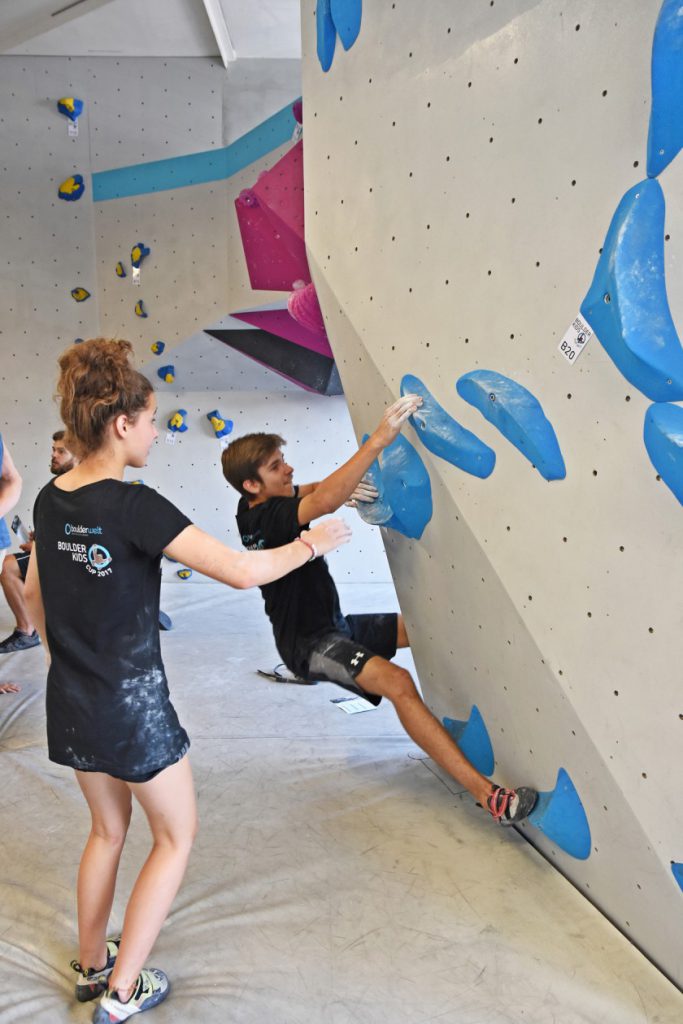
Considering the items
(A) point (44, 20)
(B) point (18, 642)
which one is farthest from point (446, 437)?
(A) point (44, 20)

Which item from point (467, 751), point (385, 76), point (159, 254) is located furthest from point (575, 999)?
point (159, 254)

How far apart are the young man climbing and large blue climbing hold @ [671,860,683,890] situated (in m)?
0.53

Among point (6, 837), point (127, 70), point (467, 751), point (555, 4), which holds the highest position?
point (127, 70)

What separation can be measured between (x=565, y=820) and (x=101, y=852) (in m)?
1.05

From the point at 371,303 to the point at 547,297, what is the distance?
73 cm

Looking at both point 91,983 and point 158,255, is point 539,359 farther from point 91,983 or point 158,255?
point 158,255

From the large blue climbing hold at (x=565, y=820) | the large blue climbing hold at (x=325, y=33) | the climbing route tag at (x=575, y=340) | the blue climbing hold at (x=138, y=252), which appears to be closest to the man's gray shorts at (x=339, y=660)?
the large blue climbing hold at (x=565, y=820)

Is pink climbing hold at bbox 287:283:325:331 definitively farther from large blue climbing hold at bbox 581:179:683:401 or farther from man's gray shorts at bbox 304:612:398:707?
large blue climbing hold at bbox 581:179:683:401

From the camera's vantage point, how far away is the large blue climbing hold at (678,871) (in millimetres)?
1554

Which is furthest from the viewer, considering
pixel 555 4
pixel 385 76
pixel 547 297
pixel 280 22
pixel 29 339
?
pixel 29 339

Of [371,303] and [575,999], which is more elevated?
[371,303]

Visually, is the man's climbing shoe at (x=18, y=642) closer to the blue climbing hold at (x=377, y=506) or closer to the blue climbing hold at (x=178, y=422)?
the blue climbing hold at (x=178, y=422)

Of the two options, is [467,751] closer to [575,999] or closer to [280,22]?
[575,999]

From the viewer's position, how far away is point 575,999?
1684 mm
